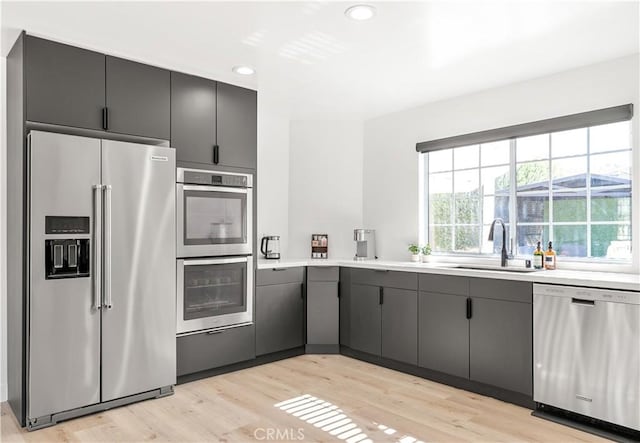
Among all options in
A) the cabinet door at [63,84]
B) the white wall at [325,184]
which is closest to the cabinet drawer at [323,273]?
the white wall at [325,184]

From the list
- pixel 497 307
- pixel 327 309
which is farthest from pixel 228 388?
pixel 497 307

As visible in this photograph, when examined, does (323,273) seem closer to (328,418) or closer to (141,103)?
(328,418)

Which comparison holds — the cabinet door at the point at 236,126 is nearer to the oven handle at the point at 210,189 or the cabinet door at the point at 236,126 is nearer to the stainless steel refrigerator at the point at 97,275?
the oven handle at the point at 210,189

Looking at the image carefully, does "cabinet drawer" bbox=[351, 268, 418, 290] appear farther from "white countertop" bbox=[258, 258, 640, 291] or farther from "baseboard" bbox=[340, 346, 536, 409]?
"baseboard" bbox=[340, 346, 536, 409]

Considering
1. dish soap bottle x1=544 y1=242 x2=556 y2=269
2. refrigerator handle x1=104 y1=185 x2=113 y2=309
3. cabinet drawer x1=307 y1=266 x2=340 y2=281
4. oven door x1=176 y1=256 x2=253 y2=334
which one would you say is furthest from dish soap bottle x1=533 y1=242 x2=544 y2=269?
refrigerator handle x1=104 y1=185 x2=113 y2=309

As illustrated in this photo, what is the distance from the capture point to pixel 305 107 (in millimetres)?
4516

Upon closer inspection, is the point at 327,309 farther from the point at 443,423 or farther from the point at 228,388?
the point at 443,423

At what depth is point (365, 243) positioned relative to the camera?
15.4 ft

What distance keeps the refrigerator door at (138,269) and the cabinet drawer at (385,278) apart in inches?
65.2

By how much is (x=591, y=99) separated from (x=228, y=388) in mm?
3364

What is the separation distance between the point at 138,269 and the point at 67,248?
0.46 metres

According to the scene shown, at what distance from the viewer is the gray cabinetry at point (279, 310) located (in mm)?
4000

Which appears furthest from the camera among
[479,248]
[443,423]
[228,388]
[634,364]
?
[479,248]

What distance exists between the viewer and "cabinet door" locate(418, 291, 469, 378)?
342 cm
